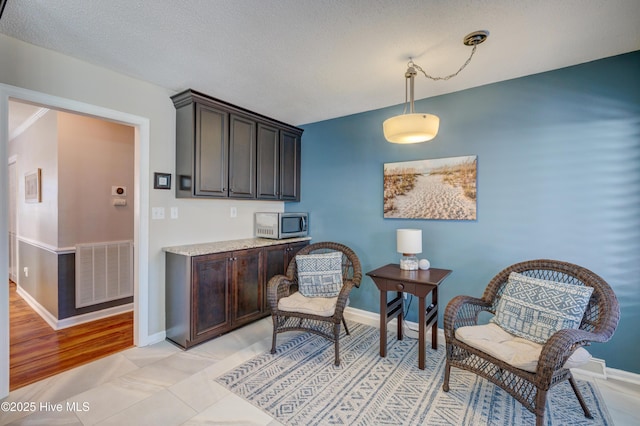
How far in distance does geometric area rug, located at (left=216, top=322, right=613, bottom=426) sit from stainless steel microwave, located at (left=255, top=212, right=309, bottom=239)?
135 cm

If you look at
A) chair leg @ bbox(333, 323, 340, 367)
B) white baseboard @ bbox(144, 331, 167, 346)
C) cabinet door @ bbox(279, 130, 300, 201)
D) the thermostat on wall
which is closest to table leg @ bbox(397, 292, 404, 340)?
chair leg @ bbox(333, 323, 340, 367)

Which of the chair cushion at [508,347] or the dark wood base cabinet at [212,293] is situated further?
the dark wood base cabinet at [212,293]

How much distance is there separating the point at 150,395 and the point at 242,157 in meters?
2.28

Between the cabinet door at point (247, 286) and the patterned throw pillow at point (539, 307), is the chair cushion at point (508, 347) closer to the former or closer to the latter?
the patterned throw pillow at point (539, 307)

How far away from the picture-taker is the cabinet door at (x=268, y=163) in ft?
11.3

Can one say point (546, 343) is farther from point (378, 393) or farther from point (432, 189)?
point (432, 189)

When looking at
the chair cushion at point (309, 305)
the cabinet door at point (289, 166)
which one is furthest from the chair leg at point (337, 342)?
the cabinet door at point (289, 166)

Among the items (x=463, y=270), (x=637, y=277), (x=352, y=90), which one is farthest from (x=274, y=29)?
(x=637, y=277)

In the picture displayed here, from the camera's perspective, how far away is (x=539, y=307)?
1.96 meters

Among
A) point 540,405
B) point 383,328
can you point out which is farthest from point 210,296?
point 540,405

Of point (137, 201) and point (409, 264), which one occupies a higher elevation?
point (137, 201)

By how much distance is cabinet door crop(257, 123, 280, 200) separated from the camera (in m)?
3.44

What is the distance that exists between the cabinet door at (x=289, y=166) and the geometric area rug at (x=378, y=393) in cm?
195

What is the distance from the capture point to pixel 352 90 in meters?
2.73
